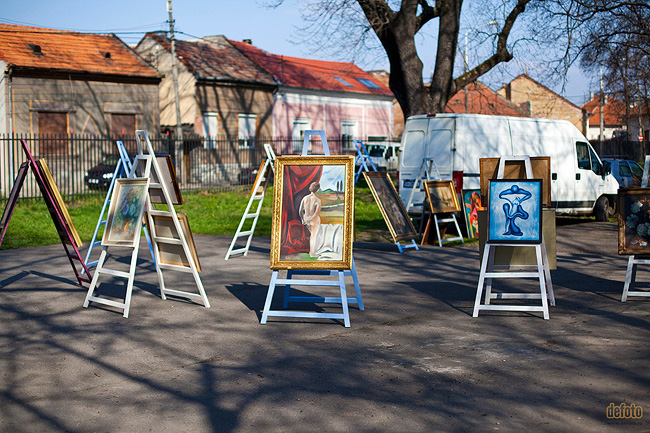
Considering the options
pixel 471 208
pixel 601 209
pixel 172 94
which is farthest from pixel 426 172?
pixel 172 94

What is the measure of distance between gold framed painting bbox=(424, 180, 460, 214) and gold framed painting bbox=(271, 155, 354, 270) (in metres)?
6.33

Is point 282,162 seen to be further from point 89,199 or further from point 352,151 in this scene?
point 352,151

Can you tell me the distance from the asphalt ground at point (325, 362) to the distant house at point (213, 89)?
25730 mm

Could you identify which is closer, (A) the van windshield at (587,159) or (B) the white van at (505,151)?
(B) the white van at (505,151)

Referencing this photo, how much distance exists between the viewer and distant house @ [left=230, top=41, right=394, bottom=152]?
3912 centimetres

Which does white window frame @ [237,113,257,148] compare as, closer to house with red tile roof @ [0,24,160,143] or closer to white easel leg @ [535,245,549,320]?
house with red tile roof @ [0,24,160,143]

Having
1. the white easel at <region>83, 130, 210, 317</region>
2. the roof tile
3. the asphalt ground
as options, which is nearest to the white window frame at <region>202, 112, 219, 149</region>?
the roof tile

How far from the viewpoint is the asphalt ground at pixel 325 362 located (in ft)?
15.6

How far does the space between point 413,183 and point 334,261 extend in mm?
9026

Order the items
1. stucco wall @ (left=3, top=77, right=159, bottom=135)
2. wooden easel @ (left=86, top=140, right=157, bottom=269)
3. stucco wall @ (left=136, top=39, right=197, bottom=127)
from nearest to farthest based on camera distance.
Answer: wooden easel @ (left=86, top=140, right=157, bottom=269) < stucco wall @ (left=3, top=77, right=159, bottom=135) < stucco wall @ (left=136, top=39, right=197, bottom=127)

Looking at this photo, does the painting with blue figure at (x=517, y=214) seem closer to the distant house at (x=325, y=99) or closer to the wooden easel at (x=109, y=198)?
the wooden easel at (x=109, y=198)

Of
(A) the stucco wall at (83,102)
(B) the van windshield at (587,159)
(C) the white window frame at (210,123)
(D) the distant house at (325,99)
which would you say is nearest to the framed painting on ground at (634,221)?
(B) the van windshield at (587,159)

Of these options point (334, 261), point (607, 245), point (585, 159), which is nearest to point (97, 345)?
point (334, 261)

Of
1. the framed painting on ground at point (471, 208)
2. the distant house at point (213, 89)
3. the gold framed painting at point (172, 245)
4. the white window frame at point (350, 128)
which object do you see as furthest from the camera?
the white window frame at point (350, 128)
